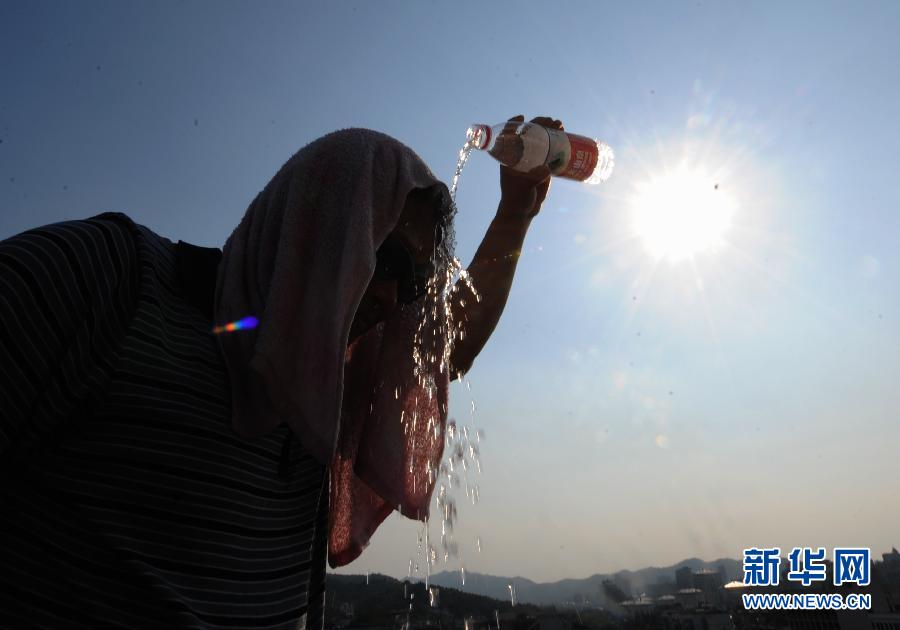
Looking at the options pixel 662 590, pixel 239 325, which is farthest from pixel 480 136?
pixel 662 590

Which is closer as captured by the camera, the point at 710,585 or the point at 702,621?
the point at 702,621

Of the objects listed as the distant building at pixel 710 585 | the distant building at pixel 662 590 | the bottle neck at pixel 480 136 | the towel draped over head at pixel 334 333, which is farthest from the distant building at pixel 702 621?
the towel draped over head at pixel 334 333

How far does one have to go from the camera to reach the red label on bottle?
4316 millimetres

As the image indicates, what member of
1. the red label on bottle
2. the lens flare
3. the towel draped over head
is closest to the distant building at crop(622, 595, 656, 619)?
the red label on bottle

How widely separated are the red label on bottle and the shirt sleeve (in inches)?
140

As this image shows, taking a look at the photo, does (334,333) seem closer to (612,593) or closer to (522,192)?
(522,192)

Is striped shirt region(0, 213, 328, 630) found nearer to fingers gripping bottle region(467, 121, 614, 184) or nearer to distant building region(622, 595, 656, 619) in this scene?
fingers gripping bottle region(467, 121, 614, 184)

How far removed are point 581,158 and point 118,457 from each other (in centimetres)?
382

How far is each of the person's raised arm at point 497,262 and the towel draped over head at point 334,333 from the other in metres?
0.64

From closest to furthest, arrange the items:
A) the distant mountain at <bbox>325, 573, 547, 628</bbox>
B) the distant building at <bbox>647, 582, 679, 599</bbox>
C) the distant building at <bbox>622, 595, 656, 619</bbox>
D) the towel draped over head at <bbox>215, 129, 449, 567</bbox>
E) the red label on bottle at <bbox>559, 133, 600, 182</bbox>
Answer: the towel draped over head at <bbox>215, 129, 449, 567</bbox> → the red label on bottle at <bbox>559, 133, 600, 182</bbox> → the distant mountain at <bbox>325, 573, 547, 628</bbox> → the distant building at <bbox>622, 595, 656, 619</bbox> → the distant building at <bbox>647, 582, 679, 599</bbox>

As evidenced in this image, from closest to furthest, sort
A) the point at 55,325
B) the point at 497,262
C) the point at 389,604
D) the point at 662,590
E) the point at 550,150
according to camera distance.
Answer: the point at 55,325
the point at 497,262
the point at 550,150
the point at 389,604
the point at 662,590

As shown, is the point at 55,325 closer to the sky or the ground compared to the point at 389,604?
closer to the sky

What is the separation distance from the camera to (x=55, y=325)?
1.22 metres

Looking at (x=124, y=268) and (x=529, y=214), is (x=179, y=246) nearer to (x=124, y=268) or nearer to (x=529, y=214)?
(x=124, y=268)
